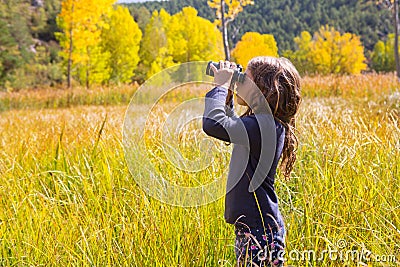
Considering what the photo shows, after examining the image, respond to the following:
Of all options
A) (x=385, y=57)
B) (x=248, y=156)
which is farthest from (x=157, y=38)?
(x=248, y=156)

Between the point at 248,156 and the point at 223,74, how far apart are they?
313mm

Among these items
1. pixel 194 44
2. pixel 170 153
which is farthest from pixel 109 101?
pixel 194 44

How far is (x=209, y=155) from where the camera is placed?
8.46 feet

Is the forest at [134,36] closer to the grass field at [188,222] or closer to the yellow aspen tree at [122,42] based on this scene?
the yellow aspen tree at [122,42]

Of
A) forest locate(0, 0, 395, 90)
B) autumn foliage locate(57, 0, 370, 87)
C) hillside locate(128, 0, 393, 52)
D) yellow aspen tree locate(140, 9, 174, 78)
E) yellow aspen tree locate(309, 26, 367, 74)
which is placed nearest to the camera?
forest locate(0, 0, 395, 90)

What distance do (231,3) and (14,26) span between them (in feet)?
76.6

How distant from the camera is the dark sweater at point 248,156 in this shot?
145cm

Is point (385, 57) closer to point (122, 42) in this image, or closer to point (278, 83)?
point (122, 42)

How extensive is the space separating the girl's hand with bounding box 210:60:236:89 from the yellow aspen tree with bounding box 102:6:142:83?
22.9m

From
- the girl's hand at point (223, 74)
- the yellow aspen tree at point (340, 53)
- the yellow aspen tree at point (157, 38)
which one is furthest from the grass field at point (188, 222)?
the yellow aspen tree at point (340, 53)

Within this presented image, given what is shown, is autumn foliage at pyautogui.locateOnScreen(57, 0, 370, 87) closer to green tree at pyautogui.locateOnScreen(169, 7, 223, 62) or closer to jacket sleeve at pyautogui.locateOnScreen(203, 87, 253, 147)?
green tree at pyautogui.locateOnScreen(169, 7, 223, 62)

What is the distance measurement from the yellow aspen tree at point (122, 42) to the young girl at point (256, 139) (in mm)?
22964

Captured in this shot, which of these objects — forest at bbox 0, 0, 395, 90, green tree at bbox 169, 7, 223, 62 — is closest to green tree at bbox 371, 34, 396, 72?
forest at bbox 0, 0, 395, 90

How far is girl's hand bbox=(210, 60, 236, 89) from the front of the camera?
1513 millimetres
